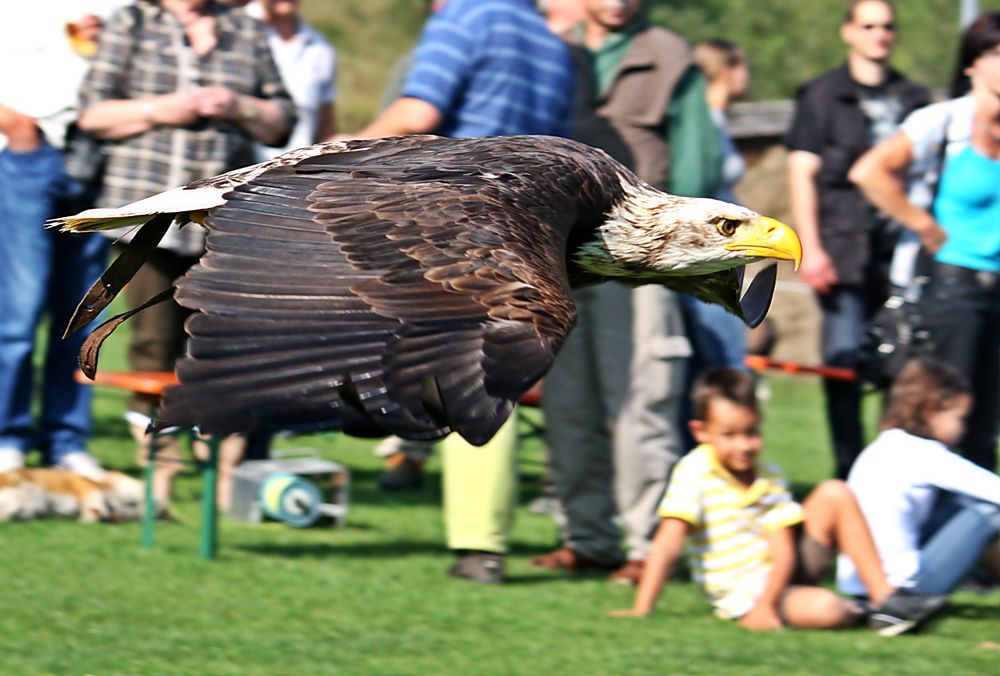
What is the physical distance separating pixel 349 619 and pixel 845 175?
3.17 meters

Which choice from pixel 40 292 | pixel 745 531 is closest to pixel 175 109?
pixel 40 292

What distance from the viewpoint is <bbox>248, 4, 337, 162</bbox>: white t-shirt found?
27.3 feet

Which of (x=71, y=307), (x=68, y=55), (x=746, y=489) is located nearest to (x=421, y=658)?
(x=746, y=489)

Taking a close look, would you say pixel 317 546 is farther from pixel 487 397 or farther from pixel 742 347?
pixel 487 397

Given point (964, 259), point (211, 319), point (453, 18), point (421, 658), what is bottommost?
point (421, 658)

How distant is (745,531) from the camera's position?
6273 mm

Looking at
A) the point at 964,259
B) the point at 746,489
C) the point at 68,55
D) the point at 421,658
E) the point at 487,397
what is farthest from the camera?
the point at 68,55

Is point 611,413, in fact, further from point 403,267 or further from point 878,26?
point 403,267

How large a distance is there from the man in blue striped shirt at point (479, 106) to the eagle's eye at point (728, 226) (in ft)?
3.60

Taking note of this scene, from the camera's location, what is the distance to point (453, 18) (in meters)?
6.52

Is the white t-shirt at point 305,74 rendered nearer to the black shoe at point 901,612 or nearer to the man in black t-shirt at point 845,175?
the man in black t-shirt at point 845,175

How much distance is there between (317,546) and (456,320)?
2.95m

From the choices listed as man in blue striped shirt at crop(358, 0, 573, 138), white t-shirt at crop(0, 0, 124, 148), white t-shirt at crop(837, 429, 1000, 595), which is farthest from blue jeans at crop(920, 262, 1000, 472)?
white t-shirt at crop(0, 0, 124, 148)

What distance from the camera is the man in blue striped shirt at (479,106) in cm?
646
